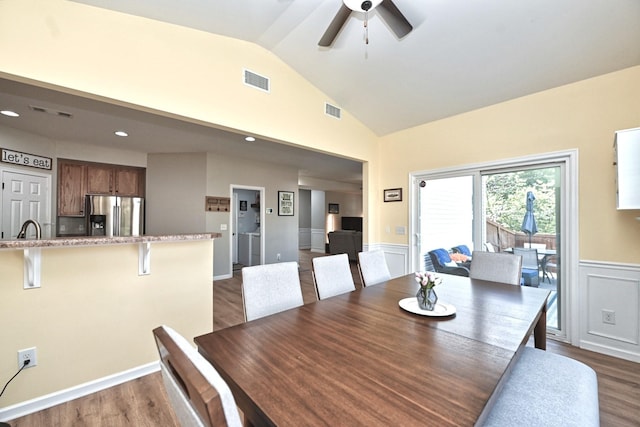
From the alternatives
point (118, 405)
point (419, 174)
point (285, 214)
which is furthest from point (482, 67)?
point (285, 214)

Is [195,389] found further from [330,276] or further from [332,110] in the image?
[332,110]

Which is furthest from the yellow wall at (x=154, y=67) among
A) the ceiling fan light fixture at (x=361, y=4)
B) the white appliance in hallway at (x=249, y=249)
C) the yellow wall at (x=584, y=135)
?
the white appliance in hallway at (x=249, y=249)

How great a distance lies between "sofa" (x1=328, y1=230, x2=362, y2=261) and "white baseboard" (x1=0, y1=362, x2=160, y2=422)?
5.57 meters

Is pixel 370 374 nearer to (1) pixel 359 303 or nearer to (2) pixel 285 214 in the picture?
(1) pixel 359 303

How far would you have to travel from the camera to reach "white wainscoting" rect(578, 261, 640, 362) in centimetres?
240

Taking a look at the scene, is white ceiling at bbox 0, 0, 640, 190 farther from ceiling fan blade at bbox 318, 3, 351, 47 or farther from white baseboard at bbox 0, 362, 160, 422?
white baseboard at bbox 0, 362, 160, 422

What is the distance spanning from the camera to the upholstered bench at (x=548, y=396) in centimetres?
106

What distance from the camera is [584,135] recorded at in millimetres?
2623

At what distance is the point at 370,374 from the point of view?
97cm

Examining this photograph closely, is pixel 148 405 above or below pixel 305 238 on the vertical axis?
below

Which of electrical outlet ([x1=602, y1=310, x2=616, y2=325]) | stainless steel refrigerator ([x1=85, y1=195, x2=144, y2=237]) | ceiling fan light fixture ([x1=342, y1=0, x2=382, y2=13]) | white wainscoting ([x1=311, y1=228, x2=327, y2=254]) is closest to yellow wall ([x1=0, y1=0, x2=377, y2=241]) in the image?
ceiling fan light fixture ([x1=342, y1=0, x2=382, y2=13])

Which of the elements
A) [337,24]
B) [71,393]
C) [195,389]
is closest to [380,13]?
[337,24]

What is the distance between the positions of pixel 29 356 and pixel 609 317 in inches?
183

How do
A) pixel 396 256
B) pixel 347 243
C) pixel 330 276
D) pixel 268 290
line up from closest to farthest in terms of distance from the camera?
pixel 268 290, pixel 330 276, pixel 396 256, pixel 347 243
